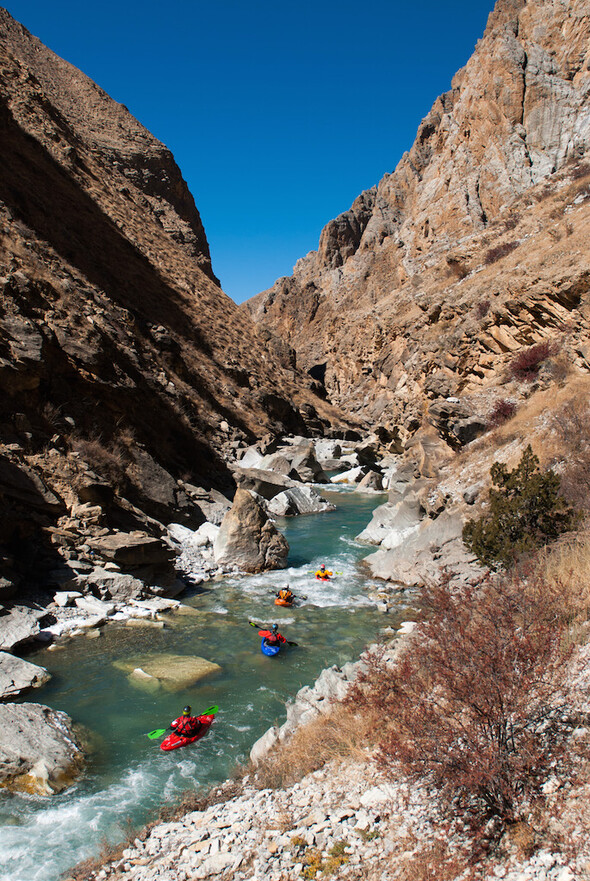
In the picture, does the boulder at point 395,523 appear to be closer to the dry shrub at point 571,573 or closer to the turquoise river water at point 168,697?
the turquoise river water at point 168,697

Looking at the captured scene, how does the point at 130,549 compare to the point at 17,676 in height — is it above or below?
above

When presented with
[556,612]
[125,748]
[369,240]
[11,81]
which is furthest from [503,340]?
[369,240]

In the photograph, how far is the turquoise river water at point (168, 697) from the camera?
511 cm

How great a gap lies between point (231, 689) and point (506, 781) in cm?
547

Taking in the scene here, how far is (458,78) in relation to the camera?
64.2 metres

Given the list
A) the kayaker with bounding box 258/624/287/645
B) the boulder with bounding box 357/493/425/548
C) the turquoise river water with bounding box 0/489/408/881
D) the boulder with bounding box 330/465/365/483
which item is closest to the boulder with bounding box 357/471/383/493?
the boulder with bounding box 330/465/365/483

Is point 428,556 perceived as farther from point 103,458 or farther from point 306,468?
point 306,468

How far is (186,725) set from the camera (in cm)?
670

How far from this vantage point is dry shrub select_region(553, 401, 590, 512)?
990 centimetres

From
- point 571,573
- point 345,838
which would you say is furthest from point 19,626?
point 571,573

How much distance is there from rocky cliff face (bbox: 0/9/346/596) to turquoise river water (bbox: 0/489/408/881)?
352 centimetres

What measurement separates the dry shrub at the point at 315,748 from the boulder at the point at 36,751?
7.84ft

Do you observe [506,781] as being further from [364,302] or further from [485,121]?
[364,302]

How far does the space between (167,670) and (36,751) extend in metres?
2.82
